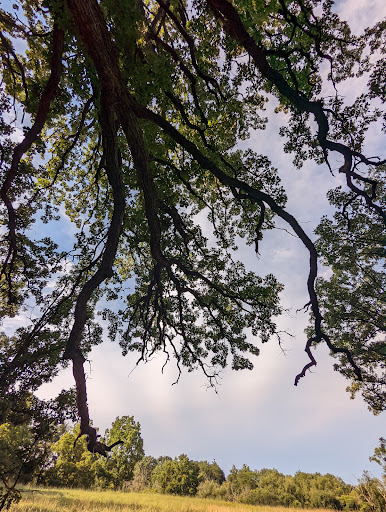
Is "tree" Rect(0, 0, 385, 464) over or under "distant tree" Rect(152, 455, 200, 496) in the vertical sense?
over

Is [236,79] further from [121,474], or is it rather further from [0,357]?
[121,474]

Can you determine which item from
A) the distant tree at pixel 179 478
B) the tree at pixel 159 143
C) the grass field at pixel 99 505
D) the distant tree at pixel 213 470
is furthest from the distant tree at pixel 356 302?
the distant tree at pixel 213 470

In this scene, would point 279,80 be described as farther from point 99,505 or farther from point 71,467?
point 71,467

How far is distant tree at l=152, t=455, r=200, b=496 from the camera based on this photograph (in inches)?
981

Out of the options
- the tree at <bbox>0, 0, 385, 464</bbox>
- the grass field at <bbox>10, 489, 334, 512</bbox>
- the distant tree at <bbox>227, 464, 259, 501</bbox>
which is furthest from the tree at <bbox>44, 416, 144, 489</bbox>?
the tree at <bbox>0, 0, 385, 464</bbox>

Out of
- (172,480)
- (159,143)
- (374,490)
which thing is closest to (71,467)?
(172,480)

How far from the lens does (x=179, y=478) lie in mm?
25203

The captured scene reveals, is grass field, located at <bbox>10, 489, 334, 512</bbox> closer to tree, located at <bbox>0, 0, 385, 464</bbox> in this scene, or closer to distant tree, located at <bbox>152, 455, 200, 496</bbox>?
tree, located at <bbox>0, 0, 385, 464</bbox>

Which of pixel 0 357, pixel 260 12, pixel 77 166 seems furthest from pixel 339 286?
pixel 0 357

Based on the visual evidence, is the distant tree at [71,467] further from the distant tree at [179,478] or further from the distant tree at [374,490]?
the distant tree at [374,490]

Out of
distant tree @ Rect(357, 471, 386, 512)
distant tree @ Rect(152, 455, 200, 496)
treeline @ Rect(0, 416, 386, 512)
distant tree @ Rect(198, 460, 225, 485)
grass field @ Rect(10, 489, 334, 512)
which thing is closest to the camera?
grass field @ Rect(10, 489, 334, 512)

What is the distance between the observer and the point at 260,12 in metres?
5.68

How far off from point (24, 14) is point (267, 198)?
924 centimetres

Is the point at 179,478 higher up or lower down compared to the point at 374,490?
lower down
